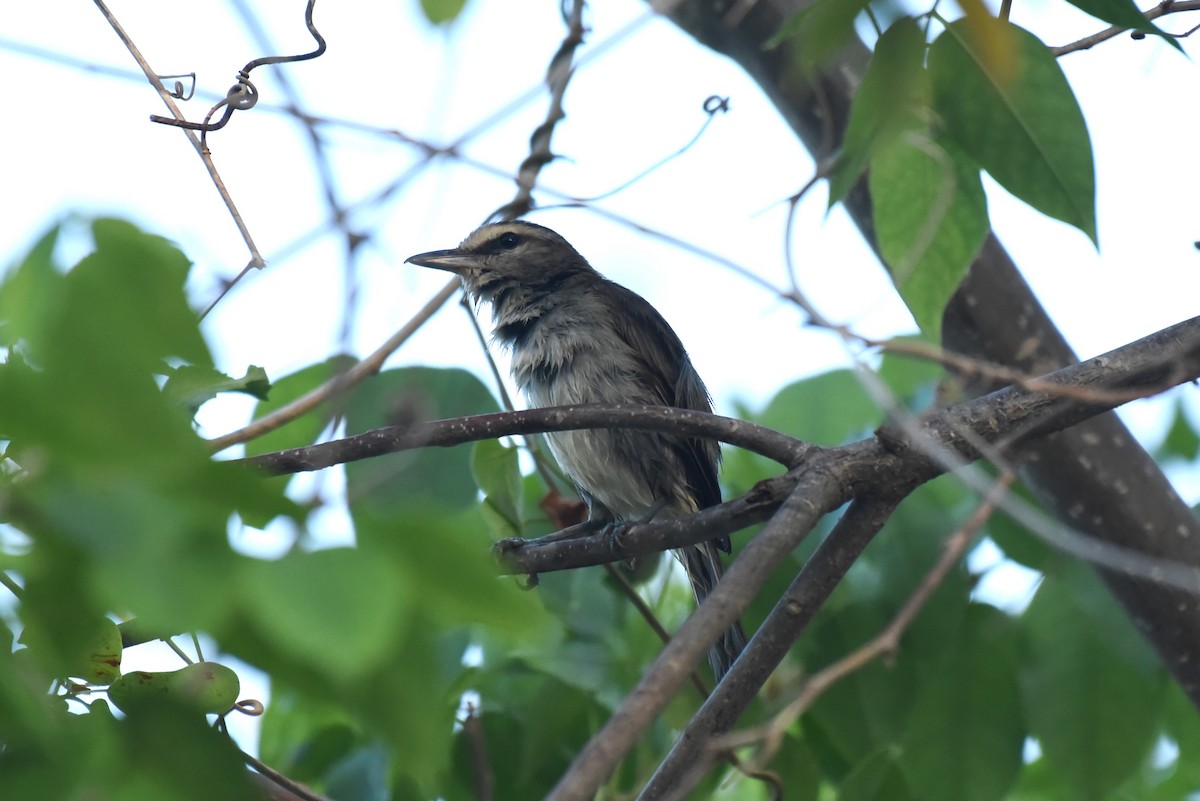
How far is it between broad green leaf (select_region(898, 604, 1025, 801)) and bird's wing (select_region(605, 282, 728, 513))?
199 cm

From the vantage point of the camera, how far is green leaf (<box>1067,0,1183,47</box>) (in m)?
2.23

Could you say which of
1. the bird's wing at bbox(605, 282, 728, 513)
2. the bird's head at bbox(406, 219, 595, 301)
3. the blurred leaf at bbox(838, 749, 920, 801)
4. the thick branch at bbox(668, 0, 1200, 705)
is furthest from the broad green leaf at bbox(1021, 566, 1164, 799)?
the bird's head at bbox(406, 219, 595, 301)

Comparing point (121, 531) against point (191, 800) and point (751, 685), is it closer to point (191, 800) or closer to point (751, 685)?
point (191, 800)

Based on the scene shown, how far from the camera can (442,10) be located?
1771 mm

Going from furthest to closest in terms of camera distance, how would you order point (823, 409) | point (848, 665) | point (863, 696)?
point (823, 409) → point (863, 696) → point (848, 665)

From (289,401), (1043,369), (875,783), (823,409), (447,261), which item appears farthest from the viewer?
(447,261)

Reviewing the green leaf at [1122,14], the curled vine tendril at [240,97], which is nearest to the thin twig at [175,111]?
the curled vine tendril at [240,97]

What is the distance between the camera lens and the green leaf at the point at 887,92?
2219mm

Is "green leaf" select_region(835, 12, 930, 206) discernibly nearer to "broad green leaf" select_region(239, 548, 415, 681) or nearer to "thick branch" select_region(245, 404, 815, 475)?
"thick branch" select_region(245, 404, 815, 475)

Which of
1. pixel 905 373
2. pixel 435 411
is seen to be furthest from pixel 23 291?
pixel 905 373

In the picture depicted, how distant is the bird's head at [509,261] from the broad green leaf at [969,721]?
9.61 feet

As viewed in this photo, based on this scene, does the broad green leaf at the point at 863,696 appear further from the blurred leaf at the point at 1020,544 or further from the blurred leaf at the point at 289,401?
the blurred leaf at the point at 289,401

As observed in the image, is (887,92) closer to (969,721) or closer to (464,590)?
(464,590)

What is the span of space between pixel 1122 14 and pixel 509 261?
382 centimetres
